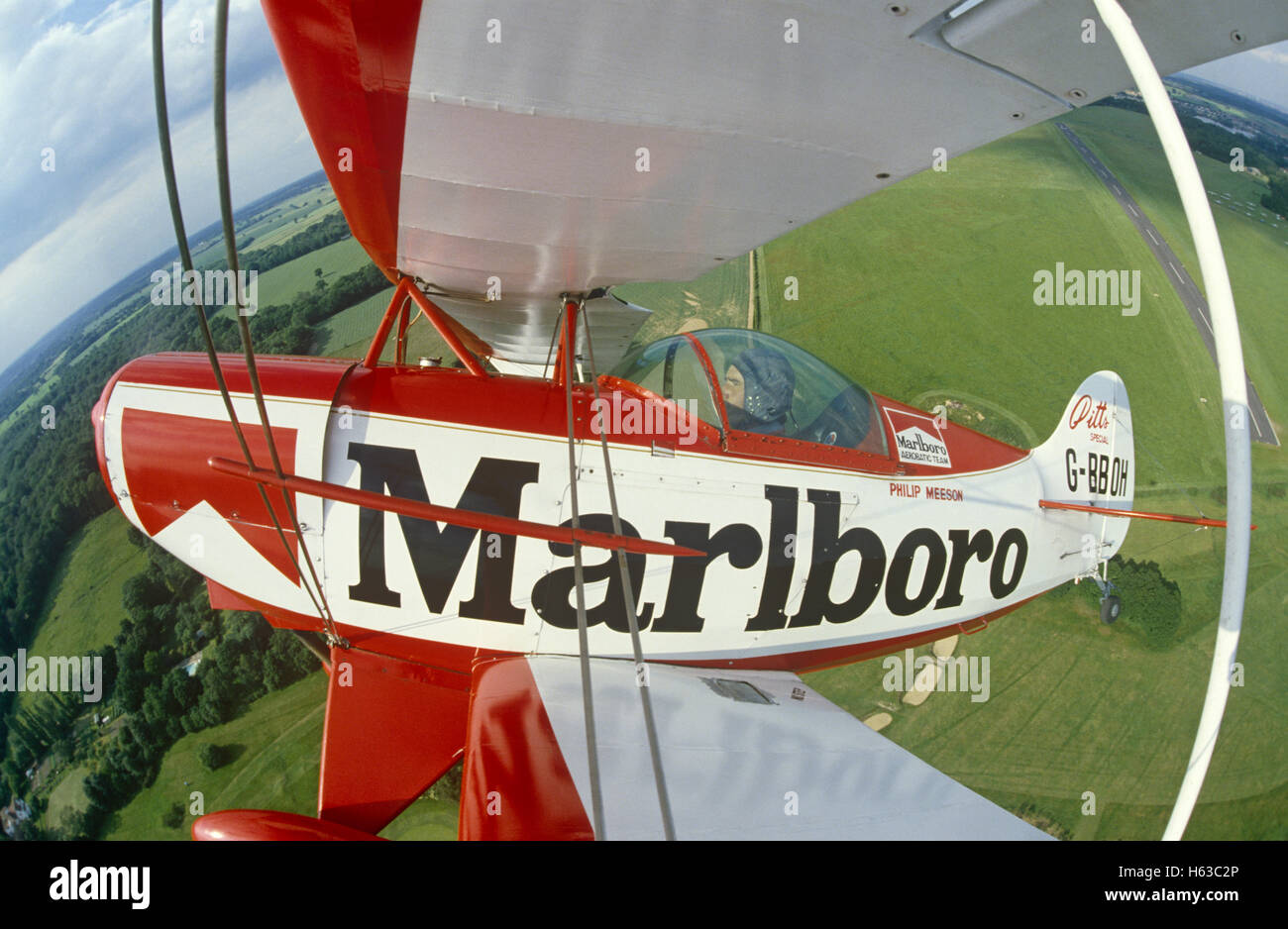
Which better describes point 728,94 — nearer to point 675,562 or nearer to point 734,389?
point 734,389

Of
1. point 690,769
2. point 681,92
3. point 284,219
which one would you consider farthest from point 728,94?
point 284,219

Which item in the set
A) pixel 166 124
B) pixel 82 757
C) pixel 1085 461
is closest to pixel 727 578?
pixel 166 124

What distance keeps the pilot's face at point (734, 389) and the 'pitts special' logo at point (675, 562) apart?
426 mm

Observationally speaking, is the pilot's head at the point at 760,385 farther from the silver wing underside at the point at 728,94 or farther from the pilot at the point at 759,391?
the silver wing underside at the point at 728,94

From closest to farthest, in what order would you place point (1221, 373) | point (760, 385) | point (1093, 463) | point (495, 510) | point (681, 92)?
1. point (1221, 373)
2. point (681, 92)
3. point (495, 510)
4. point (760, 385)
5. point (1093, 463)

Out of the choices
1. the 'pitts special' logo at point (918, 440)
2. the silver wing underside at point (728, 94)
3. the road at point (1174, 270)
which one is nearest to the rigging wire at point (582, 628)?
the silver wing underside at point (728, 94)

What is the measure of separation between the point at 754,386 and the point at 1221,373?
1.95 metres

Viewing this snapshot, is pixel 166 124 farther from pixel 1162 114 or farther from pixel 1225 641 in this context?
pixel 1225 641

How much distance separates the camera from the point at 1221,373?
1178 millimetres

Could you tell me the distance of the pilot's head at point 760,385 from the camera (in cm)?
300

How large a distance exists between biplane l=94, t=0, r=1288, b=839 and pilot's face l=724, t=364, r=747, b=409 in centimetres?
3

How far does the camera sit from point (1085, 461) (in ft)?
14.3

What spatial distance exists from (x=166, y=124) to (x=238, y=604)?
2.49m

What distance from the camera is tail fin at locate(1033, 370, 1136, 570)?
4184 millimetres
